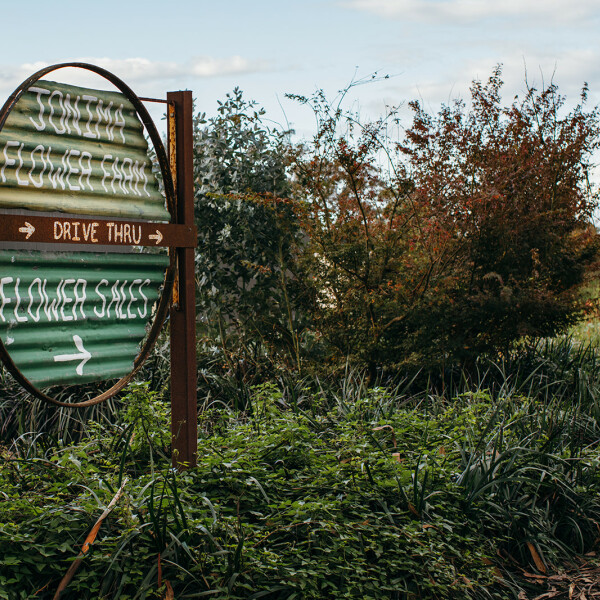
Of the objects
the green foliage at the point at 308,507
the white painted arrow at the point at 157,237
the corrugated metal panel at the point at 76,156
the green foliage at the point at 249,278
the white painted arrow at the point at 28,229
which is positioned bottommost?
the green foliage at the point at 308,507

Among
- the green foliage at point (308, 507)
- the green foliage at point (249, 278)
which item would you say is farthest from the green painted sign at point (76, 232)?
the green foliage at point (249, 278)

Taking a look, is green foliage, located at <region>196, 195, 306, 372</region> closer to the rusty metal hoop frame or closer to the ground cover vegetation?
the ground cover vegetation

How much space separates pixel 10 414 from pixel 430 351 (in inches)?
153

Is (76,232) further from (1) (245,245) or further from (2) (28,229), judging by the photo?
(1) (245,245)

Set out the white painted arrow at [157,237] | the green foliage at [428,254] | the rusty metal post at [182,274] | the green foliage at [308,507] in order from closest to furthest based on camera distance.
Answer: the green foliage at [308,507]
the white painted arrow at [157,237]
the rusty metal post at [182,274]
the green foliage at [428,254]

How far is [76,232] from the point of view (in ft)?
12.3

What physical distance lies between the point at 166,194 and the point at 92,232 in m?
0.71

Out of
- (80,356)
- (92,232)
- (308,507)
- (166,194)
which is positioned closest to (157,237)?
(166,194)

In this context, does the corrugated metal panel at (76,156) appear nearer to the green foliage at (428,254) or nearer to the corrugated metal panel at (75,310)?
the corrugated metal panel at (75,310)

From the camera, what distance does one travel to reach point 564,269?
8281 millimetres

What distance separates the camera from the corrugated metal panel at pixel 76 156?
3541mm

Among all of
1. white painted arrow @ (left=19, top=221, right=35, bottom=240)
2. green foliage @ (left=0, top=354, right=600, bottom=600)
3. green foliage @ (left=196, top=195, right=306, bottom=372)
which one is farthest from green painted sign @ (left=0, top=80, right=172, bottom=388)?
green foliage @ (left=196, top=195, right=306, bottom=372)

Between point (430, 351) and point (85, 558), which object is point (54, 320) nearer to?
point (85, 558)

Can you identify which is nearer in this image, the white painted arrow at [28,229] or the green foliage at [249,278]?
the white painted arrow at [28,229]
